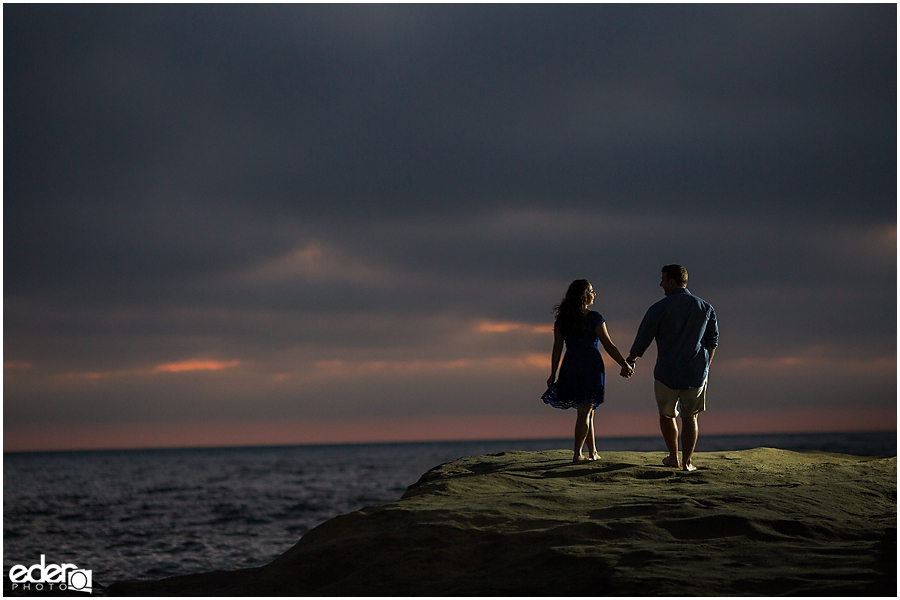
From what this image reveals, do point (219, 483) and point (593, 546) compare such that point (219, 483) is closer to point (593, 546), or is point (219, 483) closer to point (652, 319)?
point (652, 319)

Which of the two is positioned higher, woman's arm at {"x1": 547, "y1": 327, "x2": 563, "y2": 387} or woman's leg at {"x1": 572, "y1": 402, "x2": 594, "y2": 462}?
woman's arm at {"x1": 547, "y1": 327, "x2": 563, "y2": 387}

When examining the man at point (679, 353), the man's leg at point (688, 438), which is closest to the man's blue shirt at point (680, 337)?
the man at point (679, 353)

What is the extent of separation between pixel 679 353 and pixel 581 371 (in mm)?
1128

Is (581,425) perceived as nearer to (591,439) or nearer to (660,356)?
(591,439)

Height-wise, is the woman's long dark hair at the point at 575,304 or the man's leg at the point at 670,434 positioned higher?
the woman's long dark hair at the point at 575,304

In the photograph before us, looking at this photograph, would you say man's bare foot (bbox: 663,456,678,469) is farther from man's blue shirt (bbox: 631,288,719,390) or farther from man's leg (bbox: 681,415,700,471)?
man's blue shirt (bbox: 631,288,719,390)

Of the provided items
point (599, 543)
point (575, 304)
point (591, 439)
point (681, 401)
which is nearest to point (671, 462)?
point (681, 401)

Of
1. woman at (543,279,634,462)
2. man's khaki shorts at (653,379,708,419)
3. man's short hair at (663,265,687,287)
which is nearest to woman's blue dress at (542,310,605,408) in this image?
woman at (543,279,634,462)

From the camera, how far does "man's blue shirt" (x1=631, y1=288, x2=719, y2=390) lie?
26.5 feet

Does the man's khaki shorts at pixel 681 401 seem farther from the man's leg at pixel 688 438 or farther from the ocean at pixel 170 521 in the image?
the ocean at pixel 170 521

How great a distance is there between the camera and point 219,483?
3566 cm

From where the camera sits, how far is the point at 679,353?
8.11 metres

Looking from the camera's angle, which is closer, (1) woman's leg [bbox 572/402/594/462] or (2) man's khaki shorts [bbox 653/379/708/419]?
(2) man's khaki shorts [bbox 653/379/708/419]

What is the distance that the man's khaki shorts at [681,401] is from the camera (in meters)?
8.11
